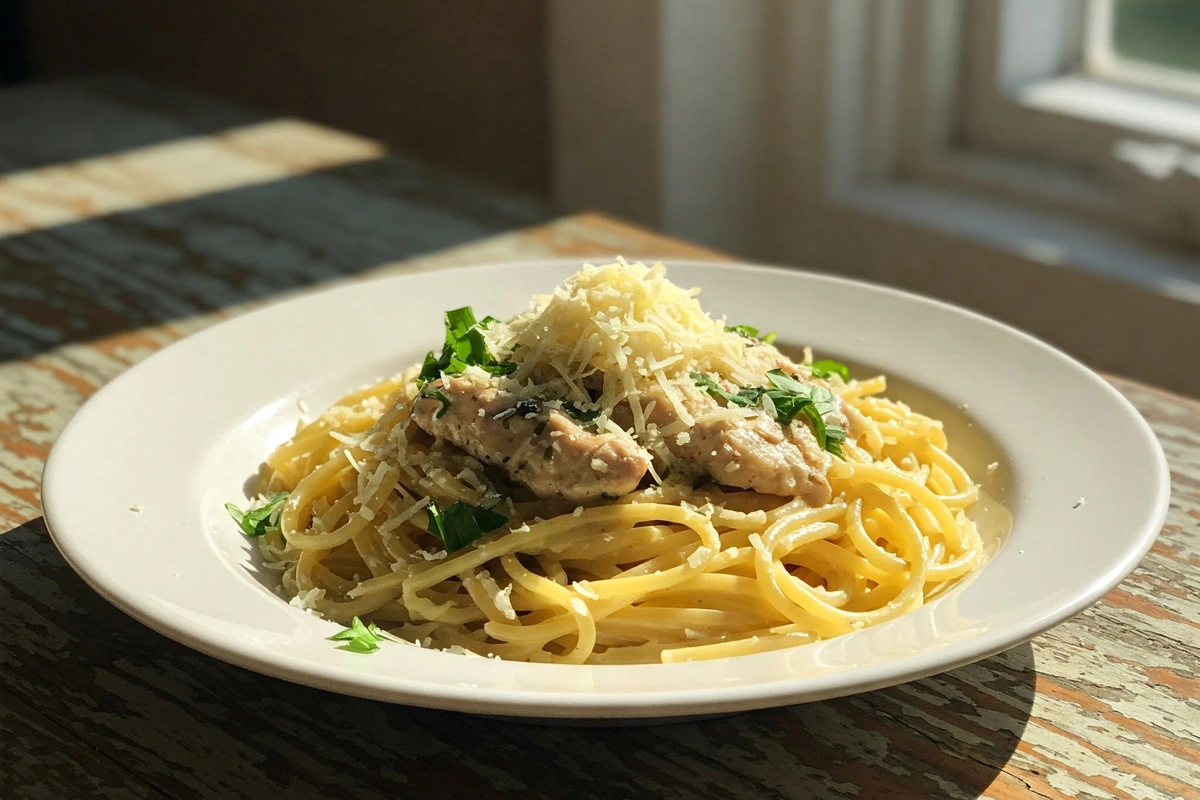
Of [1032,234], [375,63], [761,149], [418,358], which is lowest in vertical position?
[1032,234]

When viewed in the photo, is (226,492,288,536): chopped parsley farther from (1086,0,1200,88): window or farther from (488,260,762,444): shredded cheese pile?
(1086,0,1200,88): window

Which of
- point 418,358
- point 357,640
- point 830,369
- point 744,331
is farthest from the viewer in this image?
point 418,358

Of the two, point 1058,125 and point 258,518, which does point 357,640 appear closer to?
point 258,518

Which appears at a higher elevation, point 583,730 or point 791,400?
point 791,400

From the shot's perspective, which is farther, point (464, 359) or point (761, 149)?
point (761, 149)

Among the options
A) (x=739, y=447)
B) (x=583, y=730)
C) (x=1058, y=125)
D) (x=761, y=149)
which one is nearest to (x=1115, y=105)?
(x=1058, y=125)

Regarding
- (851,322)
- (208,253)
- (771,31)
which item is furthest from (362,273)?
(771,31)

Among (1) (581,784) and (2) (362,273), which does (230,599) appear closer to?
(1) (581,784)
